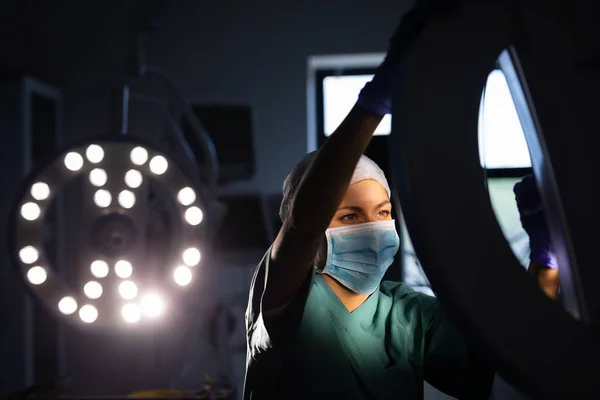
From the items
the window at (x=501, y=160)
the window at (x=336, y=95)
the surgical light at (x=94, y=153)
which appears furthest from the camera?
the window at (x=336, y=95)

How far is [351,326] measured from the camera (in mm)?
1047

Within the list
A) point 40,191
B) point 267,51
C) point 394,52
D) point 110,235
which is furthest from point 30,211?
point 267,51

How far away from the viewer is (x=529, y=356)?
1.59 feet

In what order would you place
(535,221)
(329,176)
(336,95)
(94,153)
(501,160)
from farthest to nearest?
(336,95), (501,160), (94,153), (535,221), (329,176)

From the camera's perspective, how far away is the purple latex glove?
34.8 inches

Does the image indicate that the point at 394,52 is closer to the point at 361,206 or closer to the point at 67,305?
the point at 361,206

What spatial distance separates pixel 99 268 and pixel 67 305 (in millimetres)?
103

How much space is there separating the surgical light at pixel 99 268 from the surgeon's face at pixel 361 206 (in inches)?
19.2

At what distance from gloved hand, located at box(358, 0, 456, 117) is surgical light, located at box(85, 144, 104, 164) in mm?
746

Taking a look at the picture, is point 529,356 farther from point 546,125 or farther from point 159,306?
point 159,306

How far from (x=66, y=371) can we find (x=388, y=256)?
1.85m

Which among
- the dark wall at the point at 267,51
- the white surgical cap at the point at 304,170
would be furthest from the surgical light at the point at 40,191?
the dark wall at the point at 267,51

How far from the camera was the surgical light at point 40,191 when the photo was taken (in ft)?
4.02

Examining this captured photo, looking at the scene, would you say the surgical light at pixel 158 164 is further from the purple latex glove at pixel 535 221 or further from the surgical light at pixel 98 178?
the purple latex glove at pixel 535 221
